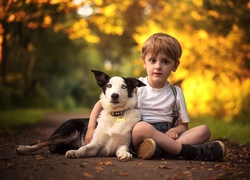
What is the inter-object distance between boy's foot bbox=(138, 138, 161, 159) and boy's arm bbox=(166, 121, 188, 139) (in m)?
0.34

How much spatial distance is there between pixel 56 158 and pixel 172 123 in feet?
5.23

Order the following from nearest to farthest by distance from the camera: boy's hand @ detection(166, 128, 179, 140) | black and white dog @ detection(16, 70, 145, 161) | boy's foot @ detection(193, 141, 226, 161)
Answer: boy's foot @ detection(193, 141, 226, 161) < black and white dog @ detection(16, 70, 145, 161) < boy's hand @ detection(166, 128, 179, 140)

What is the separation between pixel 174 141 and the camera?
456 cm

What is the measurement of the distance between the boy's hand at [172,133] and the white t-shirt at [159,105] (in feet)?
0.65

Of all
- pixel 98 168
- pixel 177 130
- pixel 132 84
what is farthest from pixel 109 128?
pixel 98 168

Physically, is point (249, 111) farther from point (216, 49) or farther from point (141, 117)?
point (141, 117)

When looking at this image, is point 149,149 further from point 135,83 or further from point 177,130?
point 135,83

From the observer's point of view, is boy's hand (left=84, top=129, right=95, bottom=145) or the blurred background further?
the blurred background

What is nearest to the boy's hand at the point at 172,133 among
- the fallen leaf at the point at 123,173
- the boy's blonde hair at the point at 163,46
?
the boy's blonde hair at the point at 163,46

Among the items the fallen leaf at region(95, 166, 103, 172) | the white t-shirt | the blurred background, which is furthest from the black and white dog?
the blurred background

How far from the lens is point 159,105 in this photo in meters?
5.02

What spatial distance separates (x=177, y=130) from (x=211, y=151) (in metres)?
0.54

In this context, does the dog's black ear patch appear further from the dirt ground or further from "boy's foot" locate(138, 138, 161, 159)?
the dirt ground

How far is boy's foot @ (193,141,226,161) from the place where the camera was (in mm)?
4527
